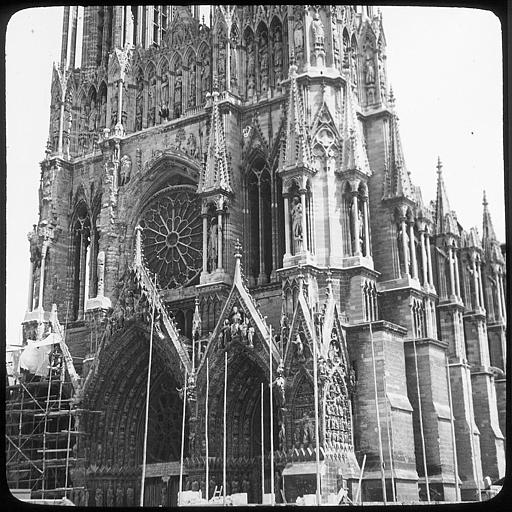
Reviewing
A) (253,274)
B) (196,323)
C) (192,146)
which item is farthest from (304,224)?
(192,146)

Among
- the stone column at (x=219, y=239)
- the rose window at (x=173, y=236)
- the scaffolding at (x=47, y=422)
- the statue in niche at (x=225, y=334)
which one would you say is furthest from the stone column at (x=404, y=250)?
the scaffolding at (x=47, y=422)

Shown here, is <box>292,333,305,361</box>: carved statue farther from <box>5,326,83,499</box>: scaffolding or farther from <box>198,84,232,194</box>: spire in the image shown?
<box>5,326,83,499</box>: scaffolding

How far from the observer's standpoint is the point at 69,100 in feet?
104

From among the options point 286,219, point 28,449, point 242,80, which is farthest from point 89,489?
point 242,80

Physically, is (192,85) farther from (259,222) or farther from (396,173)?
(396,173)

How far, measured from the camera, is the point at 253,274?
25.8 meters

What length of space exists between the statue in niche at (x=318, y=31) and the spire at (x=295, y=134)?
1.17 m

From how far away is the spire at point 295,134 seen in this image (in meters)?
24.6

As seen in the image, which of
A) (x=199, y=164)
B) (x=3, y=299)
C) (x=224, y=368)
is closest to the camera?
(x=3, y=299)

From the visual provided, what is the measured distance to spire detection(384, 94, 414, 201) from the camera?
85.6 ft

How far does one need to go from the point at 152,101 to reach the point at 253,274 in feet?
25.1

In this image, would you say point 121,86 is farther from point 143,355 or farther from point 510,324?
point 510,324

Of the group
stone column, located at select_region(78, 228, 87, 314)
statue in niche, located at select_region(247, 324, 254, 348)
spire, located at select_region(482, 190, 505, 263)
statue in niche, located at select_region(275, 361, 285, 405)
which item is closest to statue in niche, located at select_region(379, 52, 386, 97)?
spire, located at select_region(482, 190, 505, 263)

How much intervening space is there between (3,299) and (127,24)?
21.1 metres
